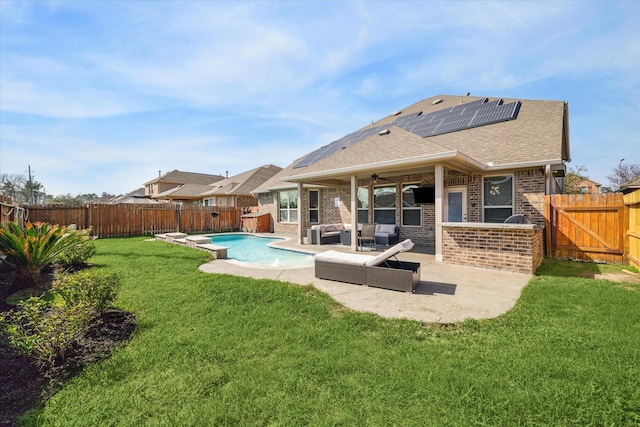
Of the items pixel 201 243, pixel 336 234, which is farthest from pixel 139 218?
pixel 336 234

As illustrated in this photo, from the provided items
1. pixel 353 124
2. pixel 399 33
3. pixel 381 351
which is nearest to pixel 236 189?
pixel 353 124

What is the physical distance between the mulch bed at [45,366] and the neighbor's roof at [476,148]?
7713 mm

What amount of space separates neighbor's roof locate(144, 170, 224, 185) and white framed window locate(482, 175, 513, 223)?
41.3 metres

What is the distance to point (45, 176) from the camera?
50.9 meters

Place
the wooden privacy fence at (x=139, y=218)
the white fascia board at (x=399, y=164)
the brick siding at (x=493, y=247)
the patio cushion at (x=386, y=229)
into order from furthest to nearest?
the wooden privacy fence at (x=139, y=218), the patio cushion at (x=386, y=229), the white fascia board at (x=399, y=164), the brick siding at (x=493, y=247)

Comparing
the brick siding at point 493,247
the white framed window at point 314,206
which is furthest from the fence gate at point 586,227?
the white framed window at point 314,206

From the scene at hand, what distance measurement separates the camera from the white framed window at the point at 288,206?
1784 cm

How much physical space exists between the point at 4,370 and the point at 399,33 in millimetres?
11724

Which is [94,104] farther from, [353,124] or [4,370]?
[353,124]

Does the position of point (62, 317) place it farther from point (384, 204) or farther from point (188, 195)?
point (188, 195)

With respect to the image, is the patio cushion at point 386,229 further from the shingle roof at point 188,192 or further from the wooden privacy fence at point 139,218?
the shingle roof at point 188,192

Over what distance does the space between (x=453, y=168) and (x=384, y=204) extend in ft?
13.8

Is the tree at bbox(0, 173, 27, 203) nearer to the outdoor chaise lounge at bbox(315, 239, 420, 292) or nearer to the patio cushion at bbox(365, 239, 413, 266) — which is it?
the outdoor chaise lounge at bbox(315, 239, 420, 292)

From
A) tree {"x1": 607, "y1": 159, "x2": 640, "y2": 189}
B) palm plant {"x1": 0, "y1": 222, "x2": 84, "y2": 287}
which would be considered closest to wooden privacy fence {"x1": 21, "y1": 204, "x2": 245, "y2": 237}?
palm plant {"x1": 0, "y1": 222, "x2": 84, "y2": 287}
